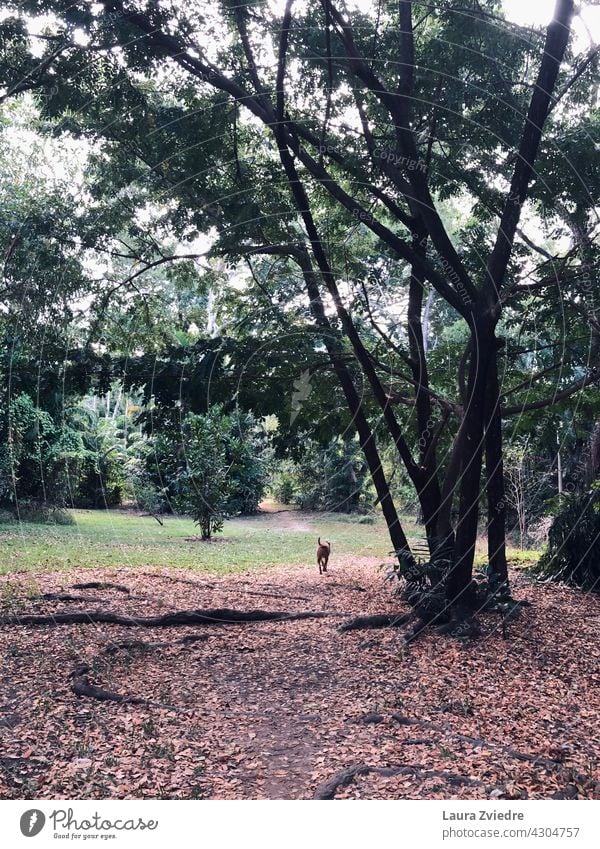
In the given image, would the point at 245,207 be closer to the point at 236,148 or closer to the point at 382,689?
the point at 236,148

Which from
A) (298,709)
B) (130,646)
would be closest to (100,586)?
(130,646)

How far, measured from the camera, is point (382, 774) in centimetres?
351

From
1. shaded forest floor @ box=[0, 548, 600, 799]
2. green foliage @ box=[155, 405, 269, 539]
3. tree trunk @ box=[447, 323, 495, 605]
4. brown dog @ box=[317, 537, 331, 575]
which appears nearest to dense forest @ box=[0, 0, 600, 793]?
tree trunk @ box=[447, 323, 495, 605]

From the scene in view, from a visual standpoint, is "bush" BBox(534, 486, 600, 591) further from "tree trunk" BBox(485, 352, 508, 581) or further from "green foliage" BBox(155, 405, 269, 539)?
"green foliage" BBox(155, 405, 269, 539)

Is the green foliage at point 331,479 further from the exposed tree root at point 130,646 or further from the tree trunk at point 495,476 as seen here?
the exposed tree root at point 130,646

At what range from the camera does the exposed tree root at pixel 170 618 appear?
21.0 feet

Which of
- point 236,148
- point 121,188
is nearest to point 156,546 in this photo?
point 121,188

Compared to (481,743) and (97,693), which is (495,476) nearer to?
(481,743)

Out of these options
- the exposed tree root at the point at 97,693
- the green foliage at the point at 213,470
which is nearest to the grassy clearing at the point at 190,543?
the green foliage at the point at 213,470

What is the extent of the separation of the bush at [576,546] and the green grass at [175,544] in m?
2.04

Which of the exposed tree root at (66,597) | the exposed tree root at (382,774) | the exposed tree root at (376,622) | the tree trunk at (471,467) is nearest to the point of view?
the exposed tree root at (382,774)

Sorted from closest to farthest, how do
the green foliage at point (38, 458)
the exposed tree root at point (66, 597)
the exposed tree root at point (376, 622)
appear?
the exposed tree root at point (376, 622)
the exposed tree root at point (66, 597)
the green foliage at point (38, 458)

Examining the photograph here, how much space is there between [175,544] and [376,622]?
4.92 meters

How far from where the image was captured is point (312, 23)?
20.6 ft
